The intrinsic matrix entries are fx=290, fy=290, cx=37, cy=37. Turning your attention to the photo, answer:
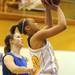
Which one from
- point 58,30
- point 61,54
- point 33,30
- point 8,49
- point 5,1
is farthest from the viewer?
point 5,1

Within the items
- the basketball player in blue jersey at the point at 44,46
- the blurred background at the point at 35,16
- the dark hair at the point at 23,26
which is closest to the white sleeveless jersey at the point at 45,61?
the basketball player in blue jersey at the point at 44,46

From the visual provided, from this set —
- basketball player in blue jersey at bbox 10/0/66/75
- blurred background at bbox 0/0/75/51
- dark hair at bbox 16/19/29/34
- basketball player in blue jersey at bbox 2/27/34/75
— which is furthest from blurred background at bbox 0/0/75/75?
basketball player in blue jersey at bbox 10/0/66/75

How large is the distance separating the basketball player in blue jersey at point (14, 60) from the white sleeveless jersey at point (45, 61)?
0.31 ft

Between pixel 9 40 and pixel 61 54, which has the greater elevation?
pixel 9 40

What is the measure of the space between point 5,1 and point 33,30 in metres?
1.85

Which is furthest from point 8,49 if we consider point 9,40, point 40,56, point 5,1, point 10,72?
point 5,1

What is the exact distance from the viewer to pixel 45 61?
1.79 meters

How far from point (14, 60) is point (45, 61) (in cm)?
30

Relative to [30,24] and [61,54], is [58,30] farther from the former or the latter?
[61,54]

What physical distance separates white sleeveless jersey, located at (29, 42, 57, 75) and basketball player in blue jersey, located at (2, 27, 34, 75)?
0.31 ft

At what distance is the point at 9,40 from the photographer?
2180 mm

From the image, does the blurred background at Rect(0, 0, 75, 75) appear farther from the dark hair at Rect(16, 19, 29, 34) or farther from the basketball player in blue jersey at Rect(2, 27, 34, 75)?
the dark hair at Rect(16, 19, 29, 34)

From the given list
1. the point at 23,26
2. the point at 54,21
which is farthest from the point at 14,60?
the point at 54,21

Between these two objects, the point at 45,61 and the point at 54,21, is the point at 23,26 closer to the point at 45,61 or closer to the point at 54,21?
the point at 45,61
